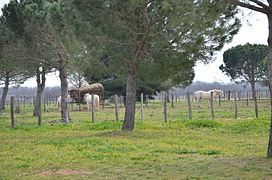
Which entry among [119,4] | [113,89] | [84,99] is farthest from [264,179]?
[113,89]

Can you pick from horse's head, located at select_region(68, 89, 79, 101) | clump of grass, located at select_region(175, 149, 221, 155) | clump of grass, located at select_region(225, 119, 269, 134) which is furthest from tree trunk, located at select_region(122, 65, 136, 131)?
horse's head, located at select_region(68, 89, 79, 101)

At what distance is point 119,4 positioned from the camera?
533 inches

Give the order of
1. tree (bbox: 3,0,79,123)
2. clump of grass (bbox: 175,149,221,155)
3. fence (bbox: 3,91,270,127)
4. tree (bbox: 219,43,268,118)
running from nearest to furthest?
clump of grass (bbox: 175,149,221,155) < tree (bbox: 3,0,79,123) < fence (bbox: 3,91,270,127) < tree (bbox: 219,43,268,118)

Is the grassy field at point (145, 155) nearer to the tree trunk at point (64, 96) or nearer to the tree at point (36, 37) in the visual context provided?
the tree trunk at point (64, 96)

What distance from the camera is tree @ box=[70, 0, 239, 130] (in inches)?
538

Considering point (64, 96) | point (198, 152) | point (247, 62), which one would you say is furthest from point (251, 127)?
point (247, 62)

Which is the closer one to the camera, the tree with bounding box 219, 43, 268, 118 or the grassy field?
the grassy field

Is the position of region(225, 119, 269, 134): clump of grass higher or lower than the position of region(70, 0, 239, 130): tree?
lower

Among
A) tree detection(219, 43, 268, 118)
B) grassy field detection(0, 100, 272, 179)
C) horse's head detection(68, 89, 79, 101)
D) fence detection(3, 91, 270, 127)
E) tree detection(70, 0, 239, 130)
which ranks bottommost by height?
grassy field detection(0, 100, 272, 179)

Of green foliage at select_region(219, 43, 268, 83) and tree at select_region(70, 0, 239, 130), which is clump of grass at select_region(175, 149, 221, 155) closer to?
tree at select_region(70, 0, 239, 130)

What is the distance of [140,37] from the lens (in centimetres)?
1462

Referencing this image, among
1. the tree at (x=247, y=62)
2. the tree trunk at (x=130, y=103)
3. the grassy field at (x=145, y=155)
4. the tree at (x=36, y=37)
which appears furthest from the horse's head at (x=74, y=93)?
the tree at (x=247, y=62)

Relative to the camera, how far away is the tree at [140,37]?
1366cm

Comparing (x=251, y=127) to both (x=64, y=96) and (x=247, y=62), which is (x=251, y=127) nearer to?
(x=64, y=96)
